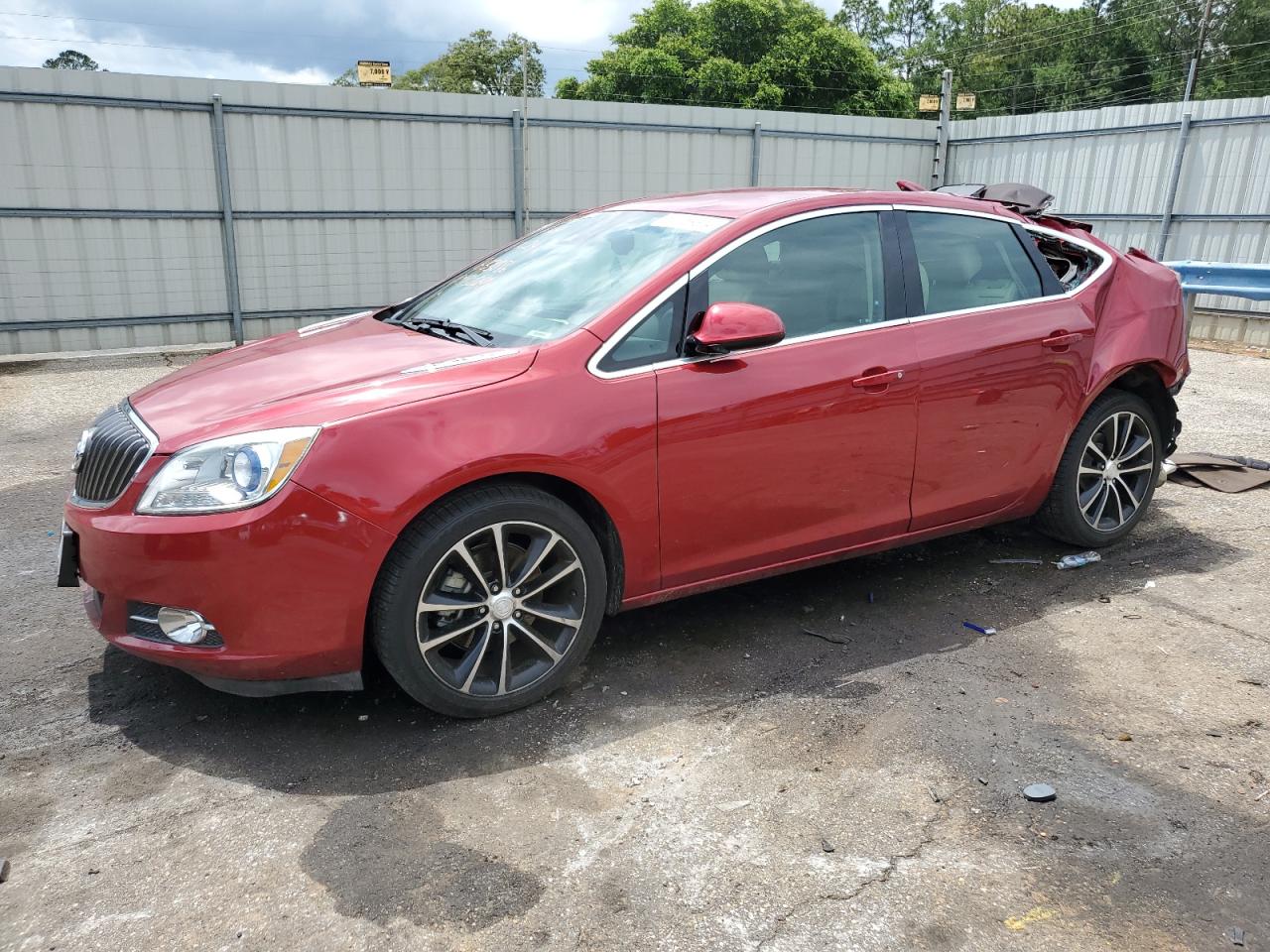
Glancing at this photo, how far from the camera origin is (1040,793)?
9.59 feet

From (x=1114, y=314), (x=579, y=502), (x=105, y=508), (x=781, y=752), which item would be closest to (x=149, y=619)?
(x=105, y=508)

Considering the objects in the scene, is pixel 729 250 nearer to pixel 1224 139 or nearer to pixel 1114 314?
pixel 1114 314

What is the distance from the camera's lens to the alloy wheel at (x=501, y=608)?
10.3 feet

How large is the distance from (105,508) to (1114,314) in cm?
425

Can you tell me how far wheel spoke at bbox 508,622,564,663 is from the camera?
10.8 feet

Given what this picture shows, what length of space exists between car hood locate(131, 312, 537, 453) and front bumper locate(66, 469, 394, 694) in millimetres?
234

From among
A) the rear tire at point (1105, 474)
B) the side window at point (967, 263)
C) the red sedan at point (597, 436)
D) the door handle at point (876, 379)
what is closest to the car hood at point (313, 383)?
the red sedan at point (597, 436)

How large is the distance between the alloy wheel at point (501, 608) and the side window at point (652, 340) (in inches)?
24.8

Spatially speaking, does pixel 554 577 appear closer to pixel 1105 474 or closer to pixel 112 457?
pixel 112 457

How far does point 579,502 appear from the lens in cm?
343

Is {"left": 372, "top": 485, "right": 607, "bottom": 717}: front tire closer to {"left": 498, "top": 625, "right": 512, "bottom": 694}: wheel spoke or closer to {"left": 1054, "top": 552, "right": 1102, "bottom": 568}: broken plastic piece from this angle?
{"left": 498, "top": 625, "right": 512, "bottom": 694}: wheel spoke

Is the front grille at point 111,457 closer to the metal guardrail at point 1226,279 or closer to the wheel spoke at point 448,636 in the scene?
the wheel spoke at point 448,636

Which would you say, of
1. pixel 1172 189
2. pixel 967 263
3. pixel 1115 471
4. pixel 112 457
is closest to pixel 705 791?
pixel 112 457

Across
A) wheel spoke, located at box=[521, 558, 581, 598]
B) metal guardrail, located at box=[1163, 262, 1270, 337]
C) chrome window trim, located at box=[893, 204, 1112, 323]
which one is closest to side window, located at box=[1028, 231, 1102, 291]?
chrome window trim, located at box=[893, 204, 1112, 323]
